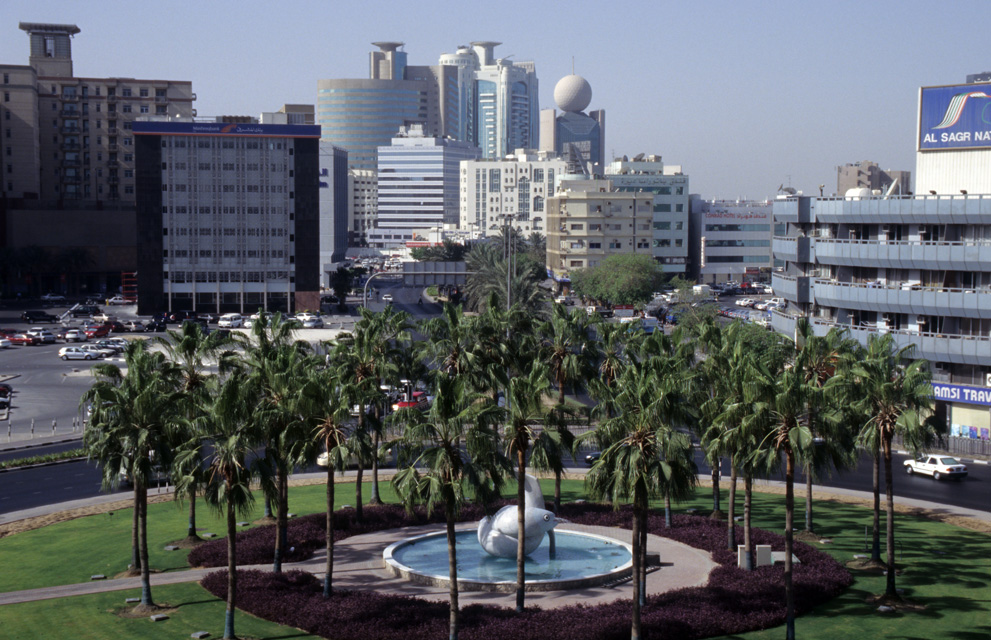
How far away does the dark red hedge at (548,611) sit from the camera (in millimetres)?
40469

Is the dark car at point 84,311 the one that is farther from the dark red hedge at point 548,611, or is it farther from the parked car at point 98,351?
the dark red hedge at point 548,611

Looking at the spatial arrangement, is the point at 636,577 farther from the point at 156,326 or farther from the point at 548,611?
the point at 156,326

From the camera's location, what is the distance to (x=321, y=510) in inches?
2458

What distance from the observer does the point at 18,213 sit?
196 meters

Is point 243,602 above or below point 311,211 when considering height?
below

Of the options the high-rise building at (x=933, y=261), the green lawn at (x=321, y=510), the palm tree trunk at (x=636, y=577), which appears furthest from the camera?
the high-rise building at (x=933, y=261)

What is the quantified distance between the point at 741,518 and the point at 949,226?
118ft

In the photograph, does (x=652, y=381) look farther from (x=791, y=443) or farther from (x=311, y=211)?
(x=311, y=211)

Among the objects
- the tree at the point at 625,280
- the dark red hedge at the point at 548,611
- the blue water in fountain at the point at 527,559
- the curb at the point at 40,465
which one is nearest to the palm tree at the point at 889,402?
the dark red hedge at the point at 548,611

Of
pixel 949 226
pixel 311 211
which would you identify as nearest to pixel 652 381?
pixel 949 226

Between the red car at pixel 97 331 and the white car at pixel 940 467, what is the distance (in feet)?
355

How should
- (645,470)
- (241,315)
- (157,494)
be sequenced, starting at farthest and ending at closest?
(241,315) → (157,494) → (645,470)

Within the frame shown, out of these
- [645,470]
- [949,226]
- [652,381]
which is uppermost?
[949,226]

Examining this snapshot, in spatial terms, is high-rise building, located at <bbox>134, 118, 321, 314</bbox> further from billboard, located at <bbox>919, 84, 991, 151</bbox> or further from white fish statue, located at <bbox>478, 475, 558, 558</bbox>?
white fish statue, located at <bbox>478, 475, 558, 558</bbox>
